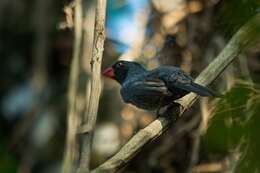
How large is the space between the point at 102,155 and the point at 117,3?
168 centimetres

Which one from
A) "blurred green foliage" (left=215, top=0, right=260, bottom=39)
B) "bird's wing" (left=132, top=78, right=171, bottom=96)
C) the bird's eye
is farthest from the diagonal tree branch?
the bird's eye

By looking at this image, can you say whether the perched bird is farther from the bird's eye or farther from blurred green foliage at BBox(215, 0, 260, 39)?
blurred green foliage at BBox(215, 0, 260, 39)

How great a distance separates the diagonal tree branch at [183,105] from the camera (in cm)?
94

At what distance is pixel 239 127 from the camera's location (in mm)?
973

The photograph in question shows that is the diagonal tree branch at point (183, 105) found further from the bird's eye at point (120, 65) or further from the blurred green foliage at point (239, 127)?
the bird's eye at point (120, 65)

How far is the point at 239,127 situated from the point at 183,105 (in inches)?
80.7

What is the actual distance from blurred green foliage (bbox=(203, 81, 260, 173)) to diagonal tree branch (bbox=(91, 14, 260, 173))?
0.10 m

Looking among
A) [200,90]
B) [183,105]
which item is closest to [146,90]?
[183,105]

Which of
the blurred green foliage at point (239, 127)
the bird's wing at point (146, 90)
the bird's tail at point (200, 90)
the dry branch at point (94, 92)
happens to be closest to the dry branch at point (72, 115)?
the bird's wing at point (146, 90)

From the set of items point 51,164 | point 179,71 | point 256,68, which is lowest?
point 51,164

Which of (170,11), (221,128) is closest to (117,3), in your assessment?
(170,11)

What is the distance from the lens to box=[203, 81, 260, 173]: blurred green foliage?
889 millimetres

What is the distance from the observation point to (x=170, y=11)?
5059mm

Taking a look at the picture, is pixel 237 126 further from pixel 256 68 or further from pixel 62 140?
pixel 62 140
